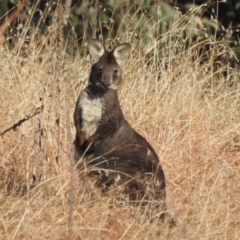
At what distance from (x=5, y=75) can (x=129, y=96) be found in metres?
1.01

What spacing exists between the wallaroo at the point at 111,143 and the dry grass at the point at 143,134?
135 mm

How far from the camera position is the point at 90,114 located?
632cm

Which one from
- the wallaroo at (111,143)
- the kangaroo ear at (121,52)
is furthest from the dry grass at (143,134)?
the kangaroo ear at (121,52)

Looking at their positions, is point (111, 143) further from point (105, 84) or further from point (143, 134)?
point (143, 134)

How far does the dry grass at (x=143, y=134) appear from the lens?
496cm

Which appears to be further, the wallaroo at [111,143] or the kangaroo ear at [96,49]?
the kangaroo ear at [96,49]

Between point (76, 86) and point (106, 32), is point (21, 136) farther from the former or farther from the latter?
point (106, 32)

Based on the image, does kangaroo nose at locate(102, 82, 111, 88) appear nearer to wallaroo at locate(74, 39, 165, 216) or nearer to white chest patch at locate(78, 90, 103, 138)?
wallaroo at locate(74, 39, 165, 216)

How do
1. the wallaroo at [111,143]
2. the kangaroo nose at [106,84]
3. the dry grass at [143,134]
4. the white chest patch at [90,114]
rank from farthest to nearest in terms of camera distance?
the kangaroo nose at [106,84]
the white chest patch at [90,114]
the wallaroo at [111,143]
the dry grass at [143,134]

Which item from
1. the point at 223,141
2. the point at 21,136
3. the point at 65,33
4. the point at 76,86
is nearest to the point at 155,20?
the point at 65,33

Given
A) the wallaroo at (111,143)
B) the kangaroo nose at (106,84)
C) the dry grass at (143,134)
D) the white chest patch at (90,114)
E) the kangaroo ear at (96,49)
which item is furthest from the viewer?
the kangaroo ear at (96,49)

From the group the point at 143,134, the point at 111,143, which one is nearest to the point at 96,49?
the point at 111,143

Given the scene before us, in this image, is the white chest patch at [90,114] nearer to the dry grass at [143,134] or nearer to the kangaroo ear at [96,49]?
the dry grass at [143,134]

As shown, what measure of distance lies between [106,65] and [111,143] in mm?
636
